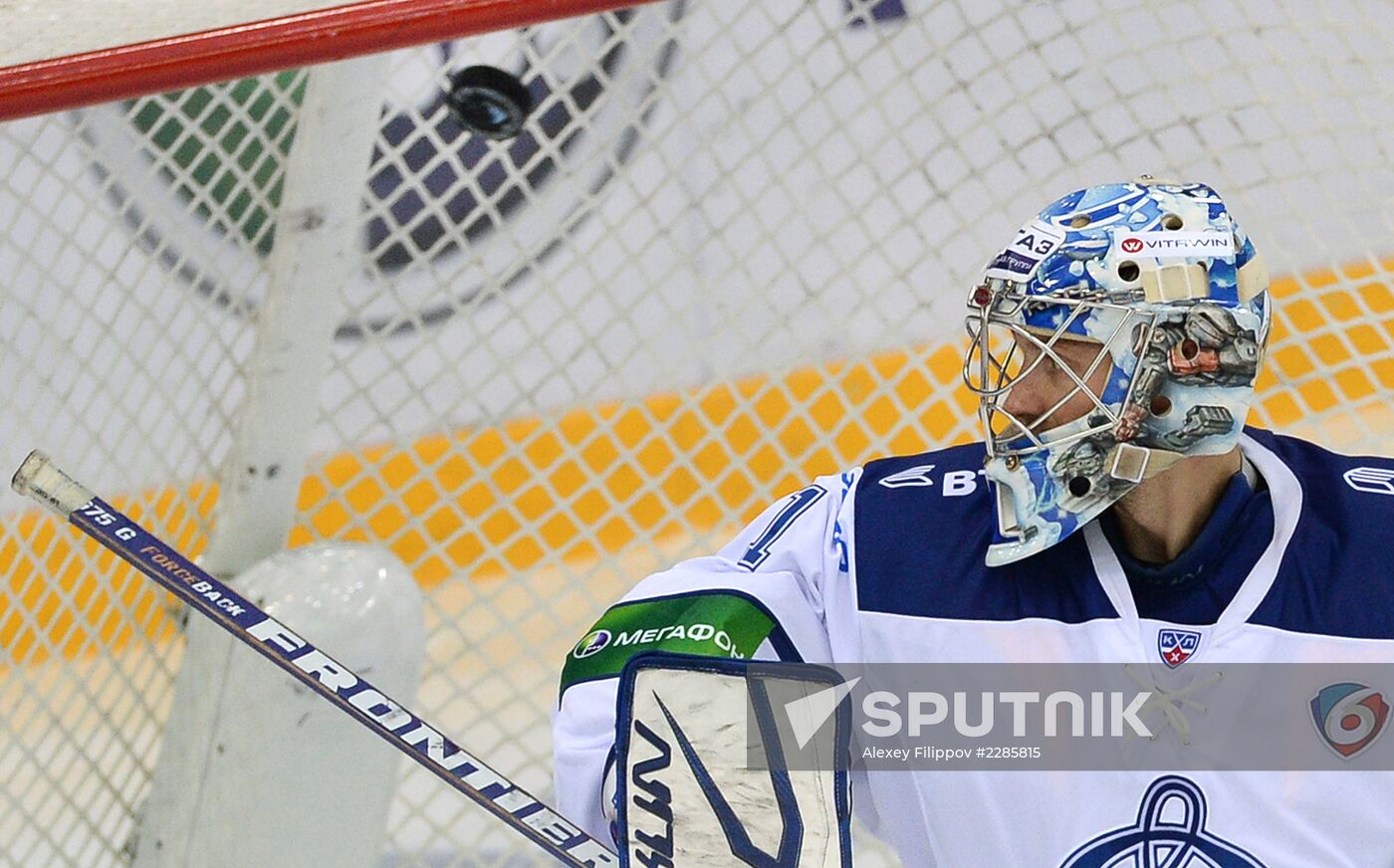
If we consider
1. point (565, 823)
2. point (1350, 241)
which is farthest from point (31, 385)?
point (1350, 241)

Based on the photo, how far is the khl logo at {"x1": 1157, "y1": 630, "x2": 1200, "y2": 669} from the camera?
136 centimetres

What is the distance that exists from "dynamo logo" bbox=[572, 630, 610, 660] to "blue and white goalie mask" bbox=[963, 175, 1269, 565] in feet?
1.08

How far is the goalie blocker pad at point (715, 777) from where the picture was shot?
1.24m

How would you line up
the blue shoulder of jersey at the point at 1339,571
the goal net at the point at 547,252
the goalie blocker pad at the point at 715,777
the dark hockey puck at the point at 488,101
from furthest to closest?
the goal net at the point at 547,252
the dark hockey puck at the point at 488,101
the blue shoulder of jersey at the point at 1339,571
the goalie blocker pad at the point at 715,777

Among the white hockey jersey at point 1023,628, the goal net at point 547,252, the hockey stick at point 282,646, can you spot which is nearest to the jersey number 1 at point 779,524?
the white hockey jersey at point 1023,628

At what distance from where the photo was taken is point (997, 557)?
1373 millimetres

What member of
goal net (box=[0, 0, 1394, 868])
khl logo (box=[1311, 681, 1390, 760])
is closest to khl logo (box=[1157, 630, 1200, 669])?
khl logo (box=[1311, 681, 1390, 760])

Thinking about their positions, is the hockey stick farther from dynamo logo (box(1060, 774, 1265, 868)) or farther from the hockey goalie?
dynamo logo (box(1060, 774, 1265, 868))

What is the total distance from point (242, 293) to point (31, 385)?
0.26 m

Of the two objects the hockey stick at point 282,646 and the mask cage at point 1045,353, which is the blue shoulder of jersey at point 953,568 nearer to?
the mask cage at point 1045,353

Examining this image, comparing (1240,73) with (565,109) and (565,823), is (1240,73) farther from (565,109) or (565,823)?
(565,823)

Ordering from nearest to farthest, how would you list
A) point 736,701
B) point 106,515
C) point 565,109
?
point 736,701
point 106,515
point 565,109

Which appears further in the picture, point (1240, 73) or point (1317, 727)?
point (1240, 73)

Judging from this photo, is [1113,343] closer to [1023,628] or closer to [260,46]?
[1023,628]
